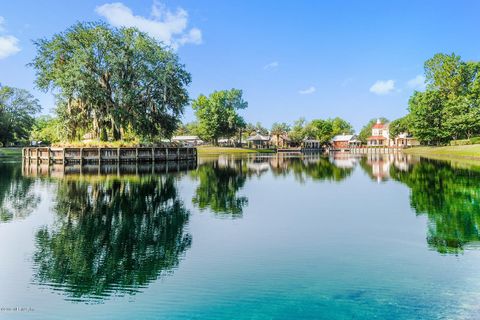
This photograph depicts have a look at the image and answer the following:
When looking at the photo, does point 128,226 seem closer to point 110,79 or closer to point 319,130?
point 110,79

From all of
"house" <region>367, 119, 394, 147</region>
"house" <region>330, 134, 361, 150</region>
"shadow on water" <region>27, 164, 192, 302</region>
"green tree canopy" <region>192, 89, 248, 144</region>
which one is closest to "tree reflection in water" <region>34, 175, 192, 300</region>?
"shadow on water" <region>27, 164, 192, 302</region>

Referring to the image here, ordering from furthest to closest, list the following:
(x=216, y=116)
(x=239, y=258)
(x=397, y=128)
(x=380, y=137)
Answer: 1. (x=380, y=137)
2. (x=397, y=128)
3. (x=216, y=116)
4. (x=239, y=258)

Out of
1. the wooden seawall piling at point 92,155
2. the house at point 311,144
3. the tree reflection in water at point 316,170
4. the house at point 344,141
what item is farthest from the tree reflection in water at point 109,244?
the house at point 344,141

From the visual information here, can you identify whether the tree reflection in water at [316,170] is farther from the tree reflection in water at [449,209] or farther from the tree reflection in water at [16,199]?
the tree reflection in water at [16,199]

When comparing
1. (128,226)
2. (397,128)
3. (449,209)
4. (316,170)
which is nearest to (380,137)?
(397,128)

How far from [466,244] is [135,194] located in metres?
17.0

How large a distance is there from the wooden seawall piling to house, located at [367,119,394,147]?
103915 mm

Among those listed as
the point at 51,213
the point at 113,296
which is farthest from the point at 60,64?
the point at 113,296

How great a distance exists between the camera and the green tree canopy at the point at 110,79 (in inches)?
2024

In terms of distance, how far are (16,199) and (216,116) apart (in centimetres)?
9068

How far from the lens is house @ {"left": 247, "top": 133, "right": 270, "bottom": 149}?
5261 inches

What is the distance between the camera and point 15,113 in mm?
96625

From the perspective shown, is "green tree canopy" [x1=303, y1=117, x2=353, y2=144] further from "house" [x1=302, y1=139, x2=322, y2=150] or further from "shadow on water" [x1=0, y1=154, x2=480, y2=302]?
"shadow on water" [x1=0, y1=154, x2=480, y2=302]

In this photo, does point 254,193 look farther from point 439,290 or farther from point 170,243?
point 439,290
